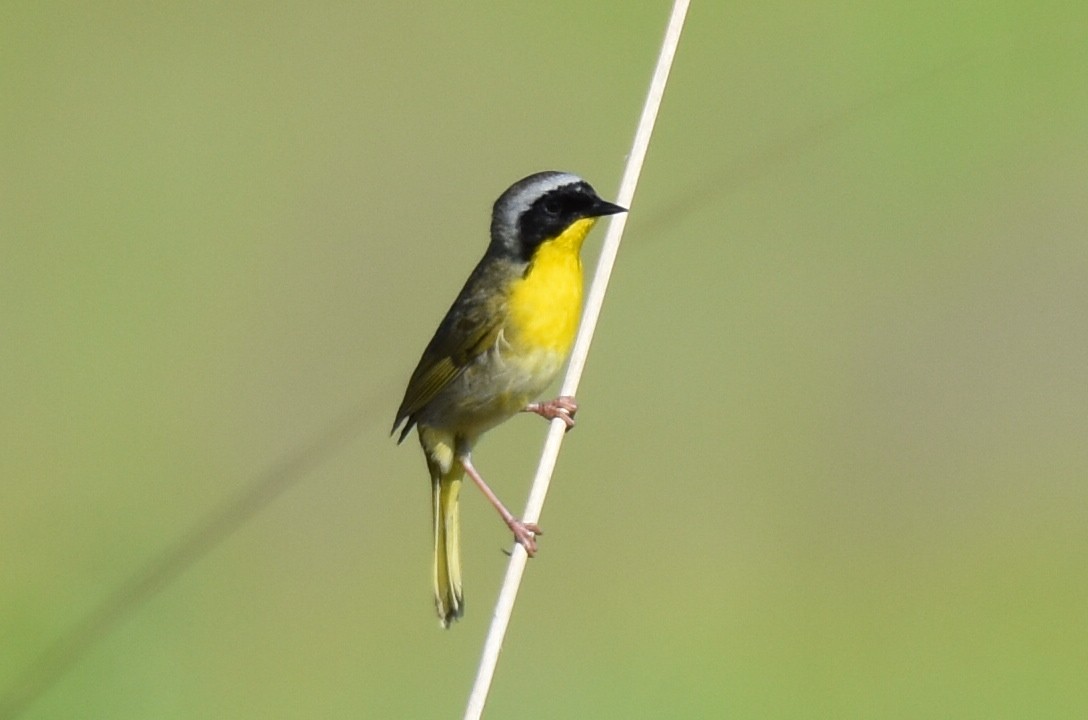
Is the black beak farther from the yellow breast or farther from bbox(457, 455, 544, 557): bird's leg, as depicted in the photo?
bbox(457, 455, 544, 557): bird's leg

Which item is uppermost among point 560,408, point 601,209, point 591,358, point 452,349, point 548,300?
point 591,358

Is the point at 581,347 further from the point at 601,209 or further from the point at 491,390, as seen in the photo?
the point at 491,390

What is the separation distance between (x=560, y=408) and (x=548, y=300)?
1.09 ft

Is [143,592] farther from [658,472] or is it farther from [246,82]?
[246,82]

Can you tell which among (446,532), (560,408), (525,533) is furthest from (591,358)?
(525,533)

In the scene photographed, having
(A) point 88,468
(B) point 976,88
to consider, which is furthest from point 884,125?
(A) point 88,468

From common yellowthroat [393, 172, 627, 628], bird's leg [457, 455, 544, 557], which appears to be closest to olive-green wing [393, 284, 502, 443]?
common yellowthroat [393, 172, 627, 628]

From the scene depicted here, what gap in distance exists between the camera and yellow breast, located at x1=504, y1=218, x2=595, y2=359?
5.04m

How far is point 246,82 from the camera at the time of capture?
44.3ft

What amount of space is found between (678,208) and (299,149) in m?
9.08

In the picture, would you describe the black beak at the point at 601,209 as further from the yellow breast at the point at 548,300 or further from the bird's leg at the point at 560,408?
the bird's leg at the point at 560,408

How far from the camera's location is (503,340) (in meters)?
5.16

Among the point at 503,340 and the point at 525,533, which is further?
the point at 503,340

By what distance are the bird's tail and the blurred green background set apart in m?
1.20
